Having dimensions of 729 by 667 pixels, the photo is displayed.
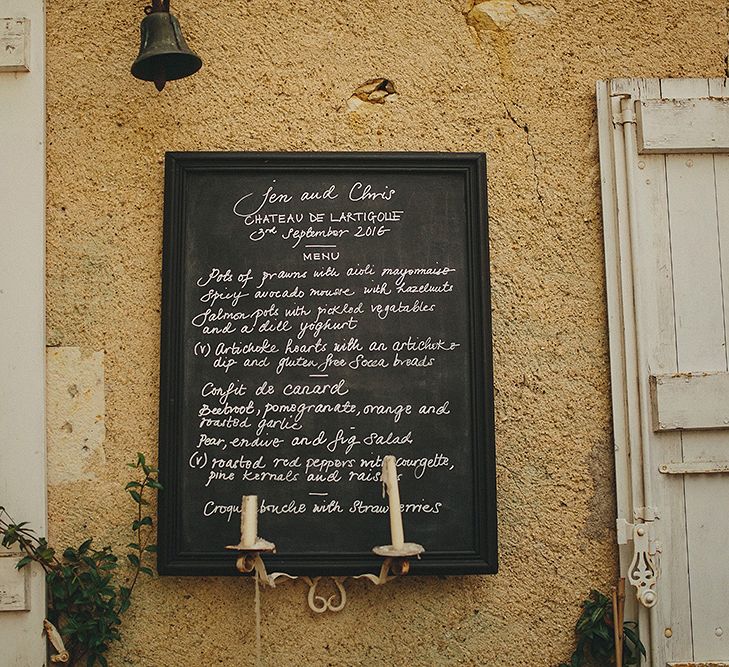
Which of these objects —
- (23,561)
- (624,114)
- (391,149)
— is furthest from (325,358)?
(624,114)

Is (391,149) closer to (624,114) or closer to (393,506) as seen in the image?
(624,114)

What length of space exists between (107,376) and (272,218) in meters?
0.82

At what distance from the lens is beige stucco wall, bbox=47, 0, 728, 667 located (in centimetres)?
279

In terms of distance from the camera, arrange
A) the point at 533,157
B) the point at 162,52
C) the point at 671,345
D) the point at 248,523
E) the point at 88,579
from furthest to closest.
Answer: the point at 533,157
the point at 671,345
the point at 88,579
the point at 162,52
the point at 248,523

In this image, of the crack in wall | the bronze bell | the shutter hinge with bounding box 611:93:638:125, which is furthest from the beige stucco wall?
the bronze bell

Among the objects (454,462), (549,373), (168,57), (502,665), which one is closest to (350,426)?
(454,462)

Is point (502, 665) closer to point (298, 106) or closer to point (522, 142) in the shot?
point (522, 142)

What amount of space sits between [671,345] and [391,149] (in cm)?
124

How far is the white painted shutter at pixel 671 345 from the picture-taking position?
277 centimetres

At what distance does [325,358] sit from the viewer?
2807 mm

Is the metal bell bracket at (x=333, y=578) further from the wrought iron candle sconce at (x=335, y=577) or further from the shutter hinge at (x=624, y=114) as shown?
the shutter hinge at (x=624, y=114)

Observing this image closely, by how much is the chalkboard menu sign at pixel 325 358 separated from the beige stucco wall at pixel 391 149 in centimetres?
11

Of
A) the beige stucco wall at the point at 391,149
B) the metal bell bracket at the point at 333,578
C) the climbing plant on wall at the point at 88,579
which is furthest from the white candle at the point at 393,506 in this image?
the climbing plant on wall at the point at 88,579

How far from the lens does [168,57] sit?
265 cm
